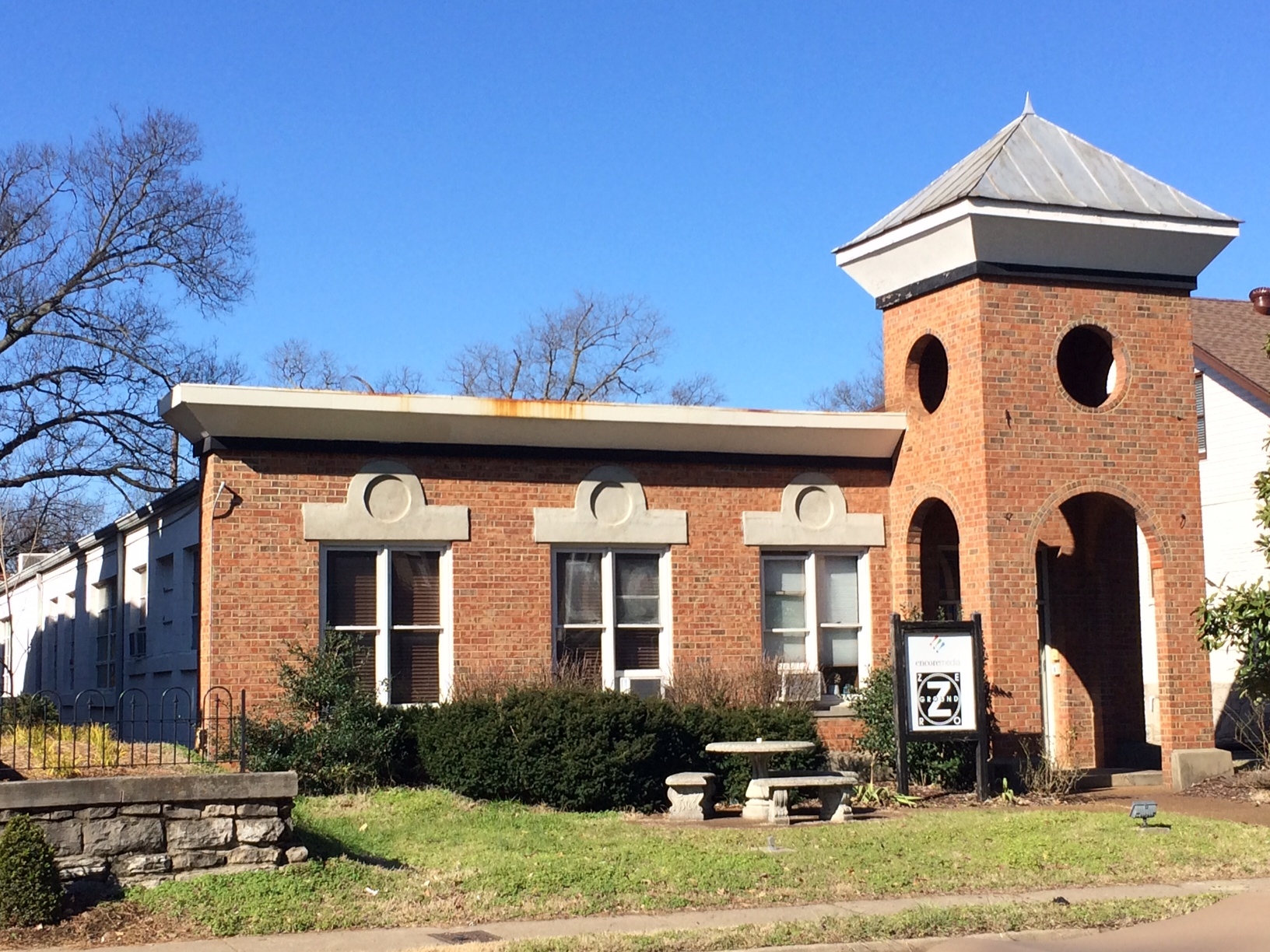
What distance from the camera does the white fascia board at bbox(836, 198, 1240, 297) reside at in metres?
18.4

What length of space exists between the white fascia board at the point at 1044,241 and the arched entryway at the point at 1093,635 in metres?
3.45

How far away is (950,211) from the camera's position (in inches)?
721

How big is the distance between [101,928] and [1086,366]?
15594mm

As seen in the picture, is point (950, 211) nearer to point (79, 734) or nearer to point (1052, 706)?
point (1052, 706)

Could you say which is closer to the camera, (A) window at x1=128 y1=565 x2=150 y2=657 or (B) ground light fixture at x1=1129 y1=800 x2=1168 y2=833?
(B) ground light fixture at x1=1129 y1=800 x2=1168 y2=833

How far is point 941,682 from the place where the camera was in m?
17.4

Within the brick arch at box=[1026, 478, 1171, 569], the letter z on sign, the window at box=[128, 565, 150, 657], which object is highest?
the brick arch at box=[1026, 478, 1171, 569]

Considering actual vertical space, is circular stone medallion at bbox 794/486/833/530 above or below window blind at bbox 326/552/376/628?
above

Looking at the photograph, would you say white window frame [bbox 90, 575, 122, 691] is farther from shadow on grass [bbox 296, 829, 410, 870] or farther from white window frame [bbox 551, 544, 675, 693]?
shadow on grass [bbox 296, 829, 410, 870]

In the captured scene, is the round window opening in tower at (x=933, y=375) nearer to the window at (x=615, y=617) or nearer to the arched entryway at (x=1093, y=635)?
the arched entryway at (x=1093, y=635)

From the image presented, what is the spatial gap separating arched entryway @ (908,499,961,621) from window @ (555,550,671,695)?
156 inches

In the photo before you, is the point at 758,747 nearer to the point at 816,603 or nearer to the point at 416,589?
the point at 816,603

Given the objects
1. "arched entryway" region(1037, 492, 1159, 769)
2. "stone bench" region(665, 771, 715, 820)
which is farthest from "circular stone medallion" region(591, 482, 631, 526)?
"arched entryway" region(1037, 492, 1159, 769)

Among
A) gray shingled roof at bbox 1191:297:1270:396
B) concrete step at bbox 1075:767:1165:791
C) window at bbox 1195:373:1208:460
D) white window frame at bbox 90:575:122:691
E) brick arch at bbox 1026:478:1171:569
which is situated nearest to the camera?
brick arch at bbox 1026:478:1171:569
